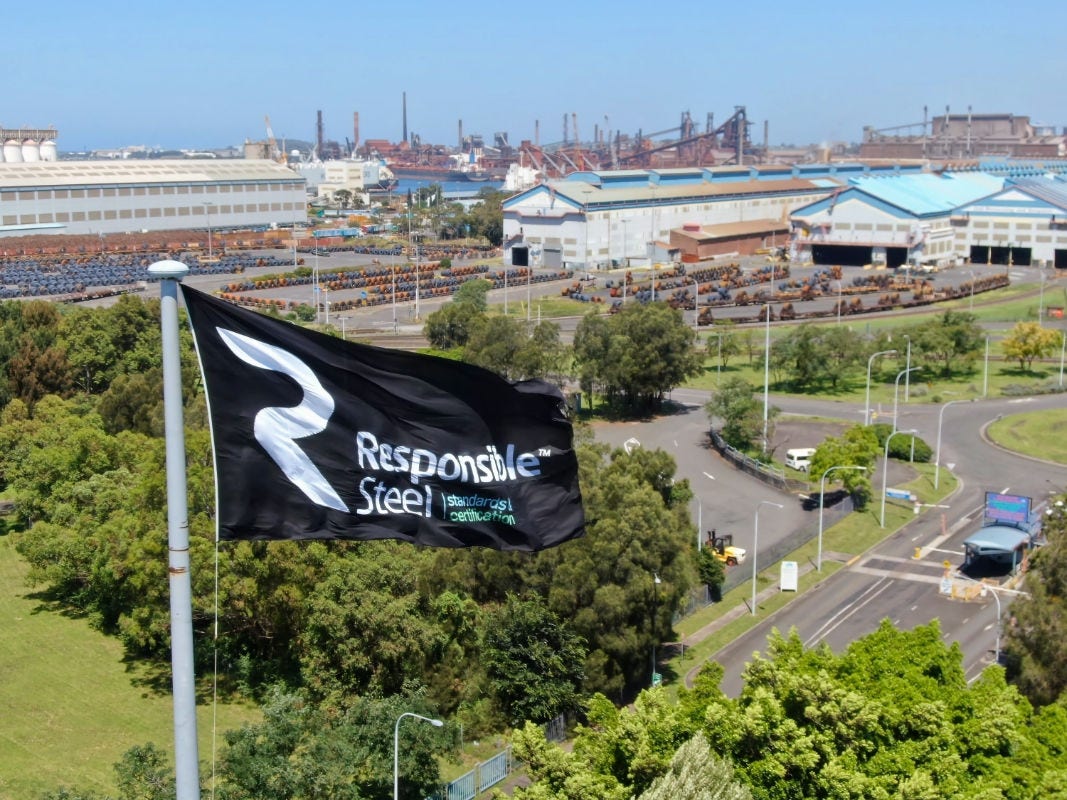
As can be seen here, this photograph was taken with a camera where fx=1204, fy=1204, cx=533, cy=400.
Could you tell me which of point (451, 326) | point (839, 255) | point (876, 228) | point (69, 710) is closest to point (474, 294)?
point (451, 326)

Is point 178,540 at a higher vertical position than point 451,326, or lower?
higher

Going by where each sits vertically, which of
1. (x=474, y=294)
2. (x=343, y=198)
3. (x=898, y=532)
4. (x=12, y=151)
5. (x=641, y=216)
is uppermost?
(x=12, y=151)

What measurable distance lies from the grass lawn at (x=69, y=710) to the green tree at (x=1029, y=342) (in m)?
43.9

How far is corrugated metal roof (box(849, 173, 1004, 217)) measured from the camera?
95625mm

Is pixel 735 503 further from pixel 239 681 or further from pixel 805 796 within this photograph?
pixel 805 796

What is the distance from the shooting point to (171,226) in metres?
112

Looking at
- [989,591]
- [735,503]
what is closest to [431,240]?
[735,503]

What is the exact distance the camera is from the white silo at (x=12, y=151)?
122625 millimetres

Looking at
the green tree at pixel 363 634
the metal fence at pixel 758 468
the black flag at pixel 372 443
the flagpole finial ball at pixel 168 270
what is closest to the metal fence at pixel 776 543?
the metal fence at pixel 758 468

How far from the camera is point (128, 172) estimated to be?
112000 mm

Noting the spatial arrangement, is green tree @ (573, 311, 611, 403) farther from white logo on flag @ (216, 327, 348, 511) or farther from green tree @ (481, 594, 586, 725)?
white logo on flag @ (216, 327, 348, 511)

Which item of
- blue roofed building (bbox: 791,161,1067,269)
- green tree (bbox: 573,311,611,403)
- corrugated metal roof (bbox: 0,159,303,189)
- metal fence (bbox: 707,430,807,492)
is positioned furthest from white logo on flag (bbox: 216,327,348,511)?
corrugated metal roof (bbox: 0,159,303,189)

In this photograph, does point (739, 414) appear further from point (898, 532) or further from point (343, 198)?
point (343, 198)

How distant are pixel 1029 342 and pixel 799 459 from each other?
67.7 feet
